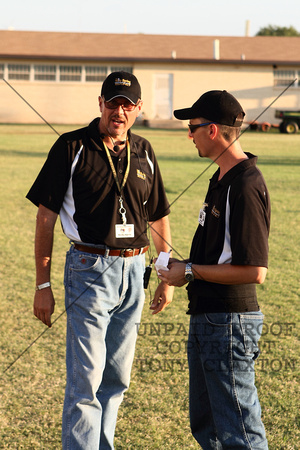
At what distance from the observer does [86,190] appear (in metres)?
3.29

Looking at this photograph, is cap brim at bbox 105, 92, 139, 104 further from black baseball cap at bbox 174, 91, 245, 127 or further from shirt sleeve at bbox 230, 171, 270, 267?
shirt sleeve at bbox 230, 171, 270, 267

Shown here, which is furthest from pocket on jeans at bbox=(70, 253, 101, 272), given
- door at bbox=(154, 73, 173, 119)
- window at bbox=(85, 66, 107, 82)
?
window at bbox=(85, 66, 107, 82)

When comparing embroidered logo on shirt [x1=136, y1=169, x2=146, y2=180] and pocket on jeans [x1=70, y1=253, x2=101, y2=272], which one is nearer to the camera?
pocket on jeans [x1=70, y1=253, x2=101, y2=272]

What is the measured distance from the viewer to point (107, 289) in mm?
3256

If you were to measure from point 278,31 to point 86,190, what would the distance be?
85286 millimetres

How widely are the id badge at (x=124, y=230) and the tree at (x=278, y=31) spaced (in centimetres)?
8437

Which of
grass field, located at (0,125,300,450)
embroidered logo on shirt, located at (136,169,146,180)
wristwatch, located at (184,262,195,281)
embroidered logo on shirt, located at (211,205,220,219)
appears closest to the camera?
embroidered logo on shirt, located at (211,205,220,219)

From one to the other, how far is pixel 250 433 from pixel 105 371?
0.96 m

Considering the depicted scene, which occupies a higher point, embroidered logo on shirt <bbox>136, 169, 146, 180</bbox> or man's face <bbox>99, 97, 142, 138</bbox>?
man's face <bbox>99, 97, 142, 138</bbox>

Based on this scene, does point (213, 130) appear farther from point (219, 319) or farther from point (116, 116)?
point (219, 319)

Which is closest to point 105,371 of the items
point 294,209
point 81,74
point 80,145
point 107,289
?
point 107,289

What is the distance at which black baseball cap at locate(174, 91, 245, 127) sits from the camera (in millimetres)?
2865

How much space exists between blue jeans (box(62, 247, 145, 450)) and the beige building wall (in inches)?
1493

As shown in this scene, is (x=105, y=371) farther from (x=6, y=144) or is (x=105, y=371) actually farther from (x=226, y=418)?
(x=6, y=144)
